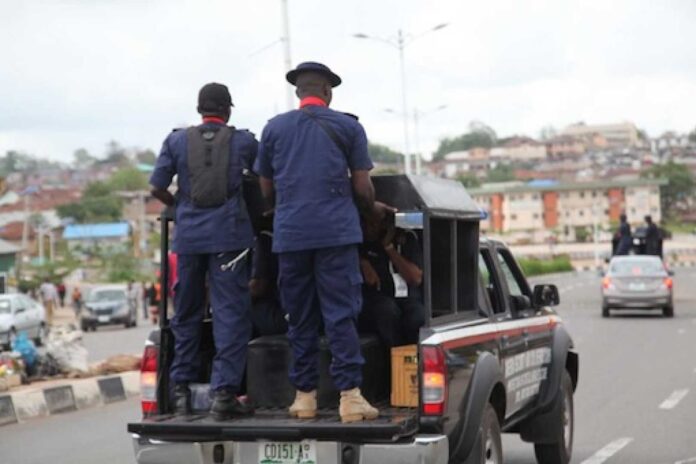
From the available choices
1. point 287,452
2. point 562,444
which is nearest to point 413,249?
point 287,452

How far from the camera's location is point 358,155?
25.7 ft

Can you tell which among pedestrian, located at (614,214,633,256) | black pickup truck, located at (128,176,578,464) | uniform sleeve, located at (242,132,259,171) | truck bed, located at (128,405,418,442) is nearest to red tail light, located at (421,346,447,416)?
black pickup truck, located at (128,176,578,464)

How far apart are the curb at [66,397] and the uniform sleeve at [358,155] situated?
8.90 m

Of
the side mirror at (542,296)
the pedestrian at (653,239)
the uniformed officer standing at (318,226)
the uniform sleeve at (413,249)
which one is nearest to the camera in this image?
the uniformed officer standing at (318,226)

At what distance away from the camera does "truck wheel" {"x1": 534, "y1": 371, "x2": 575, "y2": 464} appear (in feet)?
34.6

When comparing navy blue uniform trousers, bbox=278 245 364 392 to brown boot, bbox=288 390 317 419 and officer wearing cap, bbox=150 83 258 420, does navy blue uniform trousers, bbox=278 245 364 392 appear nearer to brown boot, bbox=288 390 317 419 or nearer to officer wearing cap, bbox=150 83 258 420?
brown boot, bbox=288 390 317 419

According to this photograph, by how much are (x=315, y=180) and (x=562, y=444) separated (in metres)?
3.67

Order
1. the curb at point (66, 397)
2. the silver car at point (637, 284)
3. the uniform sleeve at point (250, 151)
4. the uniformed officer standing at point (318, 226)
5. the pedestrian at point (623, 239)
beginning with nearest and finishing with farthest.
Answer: the uniformed officer standing at point (318, 226)
the uniform sleeve at point (250, 151)
the curb at point (66, 397)
the silver car at point (637, 284)
the pedestrian at point (623, 239)

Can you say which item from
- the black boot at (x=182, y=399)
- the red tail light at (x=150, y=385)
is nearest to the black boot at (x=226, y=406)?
the black boot at (x=182, y=399)

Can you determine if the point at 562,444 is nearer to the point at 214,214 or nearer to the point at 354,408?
the point at 354,408

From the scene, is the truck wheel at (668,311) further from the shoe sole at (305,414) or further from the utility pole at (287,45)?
the shoe sole at (305,414)

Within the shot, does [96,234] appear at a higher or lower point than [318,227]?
higher

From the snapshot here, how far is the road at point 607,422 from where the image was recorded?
472 inches

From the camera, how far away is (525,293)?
415 inches
